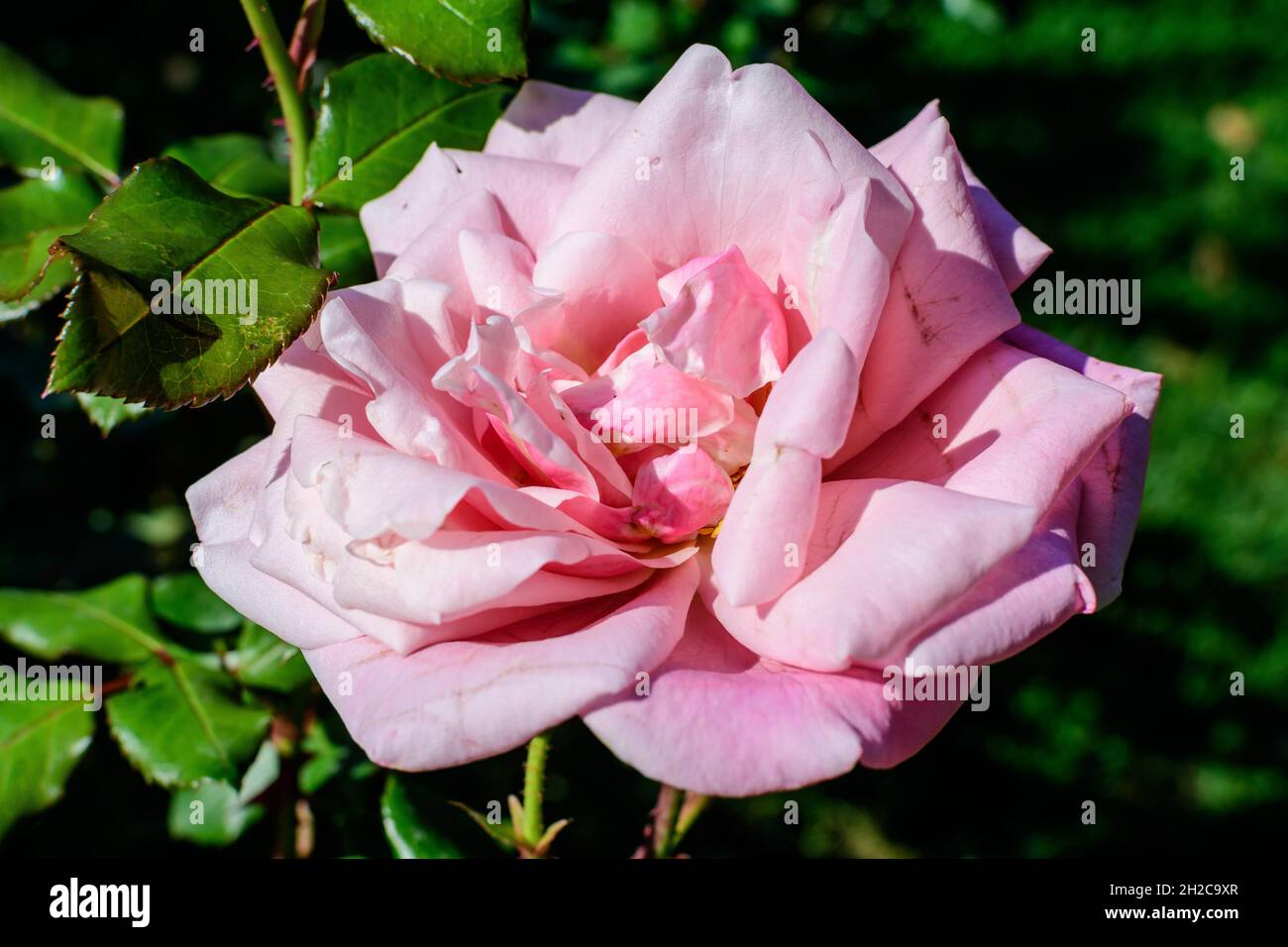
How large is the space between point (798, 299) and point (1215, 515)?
8.26 ft

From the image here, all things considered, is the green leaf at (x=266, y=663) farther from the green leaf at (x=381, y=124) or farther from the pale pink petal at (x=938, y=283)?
the pale pink petal at (x=938, y=283)

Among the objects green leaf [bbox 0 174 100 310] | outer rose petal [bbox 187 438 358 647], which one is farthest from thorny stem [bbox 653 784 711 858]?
green leaf [bbox 0 174 100 310]

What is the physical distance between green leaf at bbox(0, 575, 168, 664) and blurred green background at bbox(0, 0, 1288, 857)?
0.64 ft

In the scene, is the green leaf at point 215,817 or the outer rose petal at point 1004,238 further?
the green leaf at point 215,817

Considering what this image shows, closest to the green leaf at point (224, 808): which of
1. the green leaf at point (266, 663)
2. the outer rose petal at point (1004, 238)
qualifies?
the green leaf at point (266, 663)

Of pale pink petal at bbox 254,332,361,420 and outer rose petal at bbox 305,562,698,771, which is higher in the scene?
pale pink petal at bbox 254,332,361,420

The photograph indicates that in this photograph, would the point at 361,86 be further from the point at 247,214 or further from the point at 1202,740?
the point at 1202,740

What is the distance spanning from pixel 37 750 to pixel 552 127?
0.92 meters

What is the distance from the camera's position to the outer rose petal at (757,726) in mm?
808

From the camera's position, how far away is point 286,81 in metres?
1.20

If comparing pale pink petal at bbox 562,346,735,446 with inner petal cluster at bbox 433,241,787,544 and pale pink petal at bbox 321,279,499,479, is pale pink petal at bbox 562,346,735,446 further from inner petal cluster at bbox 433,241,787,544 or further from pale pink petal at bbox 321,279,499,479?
pale pink petal at bbox 321,279,499,479

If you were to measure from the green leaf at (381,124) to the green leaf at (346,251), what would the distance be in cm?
4

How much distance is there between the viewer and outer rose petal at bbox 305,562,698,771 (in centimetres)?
82
